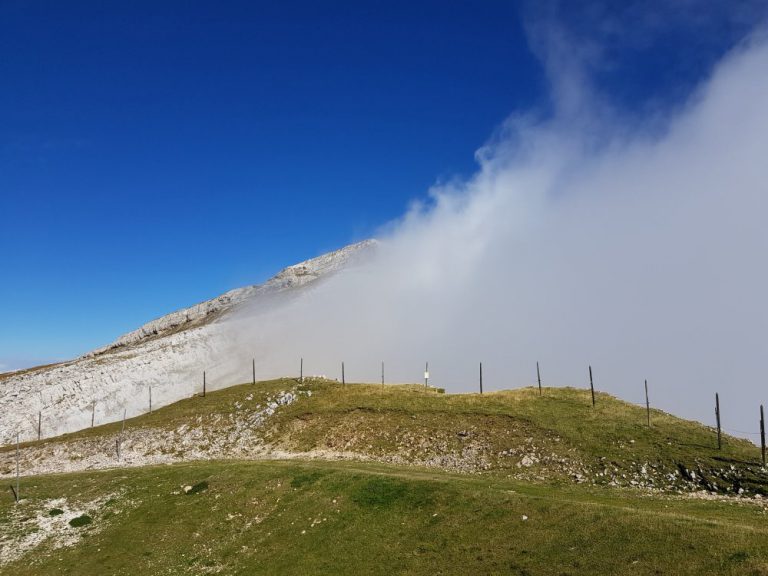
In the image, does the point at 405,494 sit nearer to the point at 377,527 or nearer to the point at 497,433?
the point at 377,527

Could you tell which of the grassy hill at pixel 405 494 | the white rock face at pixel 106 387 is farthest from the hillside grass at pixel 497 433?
the white rock face at pixel 106 387

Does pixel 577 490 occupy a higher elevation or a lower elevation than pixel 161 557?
higher

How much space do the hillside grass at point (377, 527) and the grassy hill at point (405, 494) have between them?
145mm

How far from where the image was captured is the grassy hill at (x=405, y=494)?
29.5m

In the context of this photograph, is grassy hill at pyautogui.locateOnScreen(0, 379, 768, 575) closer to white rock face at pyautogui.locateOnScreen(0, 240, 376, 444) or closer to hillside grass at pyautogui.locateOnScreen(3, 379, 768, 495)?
hillside grass at pyautogui.locateOnScreen(3, 379, 768, 495)

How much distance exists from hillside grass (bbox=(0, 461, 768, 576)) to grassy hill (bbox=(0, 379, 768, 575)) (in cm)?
15

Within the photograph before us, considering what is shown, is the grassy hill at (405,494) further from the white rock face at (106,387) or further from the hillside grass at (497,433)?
the white rock face at (106,387)

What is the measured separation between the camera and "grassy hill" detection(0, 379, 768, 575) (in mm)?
29531

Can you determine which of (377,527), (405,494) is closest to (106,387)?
(405,494)

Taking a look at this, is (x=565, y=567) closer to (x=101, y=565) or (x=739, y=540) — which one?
(x=739, y=540)

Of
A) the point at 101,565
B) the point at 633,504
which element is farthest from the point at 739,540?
the point at 101,565

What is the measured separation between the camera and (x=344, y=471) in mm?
48812

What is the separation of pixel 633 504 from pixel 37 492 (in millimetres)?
62777

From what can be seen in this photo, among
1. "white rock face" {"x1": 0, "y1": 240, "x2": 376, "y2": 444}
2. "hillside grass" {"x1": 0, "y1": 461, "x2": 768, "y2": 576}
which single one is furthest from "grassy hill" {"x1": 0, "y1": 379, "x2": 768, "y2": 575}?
"white rock face" {"x1": 0, "y1": 240, "x2": 376, "y2": 444}
